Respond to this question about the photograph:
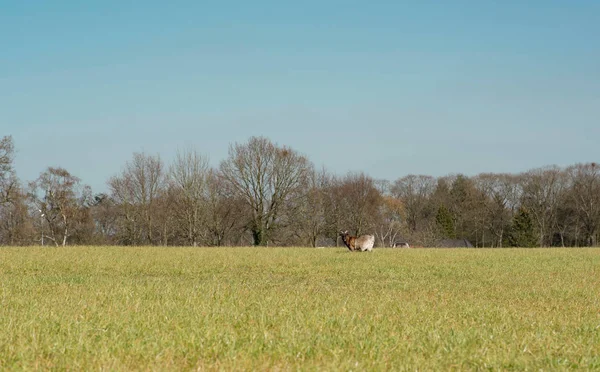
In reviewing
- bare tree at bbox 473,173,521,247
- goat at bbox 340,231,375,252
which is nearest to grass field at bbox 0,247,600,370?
goat at bbox 340,231,375,252

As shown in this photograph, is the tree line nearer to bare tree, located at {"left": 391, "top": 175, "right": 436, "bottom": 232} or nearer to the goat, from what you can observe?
bare tree, located at {"left": 391, "top": 175, "right": 436, "bottom": 232}

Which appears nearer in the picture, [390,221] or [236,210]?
[236,210]

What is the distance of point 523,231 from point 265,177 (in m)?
42.1

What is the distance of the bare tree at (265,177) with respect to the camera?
8219 centimetres

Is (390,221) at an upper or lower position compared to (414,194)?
lower

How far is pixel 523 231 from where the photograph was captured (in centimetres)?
9969

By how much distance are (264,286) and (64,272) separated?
10.4m

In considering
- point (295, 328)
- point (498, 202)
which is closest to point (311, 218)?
point (498, 202)

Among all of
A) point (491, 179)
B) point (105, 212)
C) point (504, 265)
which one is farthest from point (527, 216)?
point (504, 265)

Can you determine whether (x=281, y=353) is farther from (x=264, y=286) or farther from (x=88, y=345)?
(x=264, y=286)

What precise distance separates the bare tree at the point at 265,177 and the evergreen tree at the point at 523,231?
121 ft

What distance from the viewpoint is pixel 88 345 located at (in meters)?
8.18

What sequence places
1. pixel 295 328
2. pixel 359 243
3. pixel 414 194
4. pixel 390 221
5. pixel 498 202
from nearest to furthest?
1. pixel 295 328
2. pixel 359 243
3. pixel 498 202
4. pixel 390 221
5. pixel 414 194

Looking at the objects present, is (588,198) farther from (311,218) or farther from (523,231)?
(311,218)
